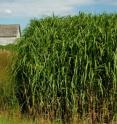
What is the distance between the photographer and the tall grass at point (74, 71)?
32.5 ft

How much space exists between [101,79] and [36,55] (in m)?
1.51

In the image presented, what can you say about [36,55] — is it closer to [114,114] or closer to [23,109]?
[23,109]

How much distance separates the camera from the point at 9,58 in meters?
12.0

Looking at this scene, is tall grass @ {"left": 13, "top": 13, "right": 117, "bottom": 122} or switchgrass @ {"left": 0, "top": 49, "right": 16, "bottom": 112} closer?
tall grass @ {"left": 13, "top": 13, "right": 117, "bottom": 122}

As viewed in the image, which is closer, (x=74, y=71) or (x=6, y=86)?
(x=74, y=71)

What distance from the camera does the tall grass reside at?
32.5 ft

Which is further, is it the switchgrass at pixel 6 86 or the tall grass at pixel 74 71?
the switchgrass at pixel 6 86

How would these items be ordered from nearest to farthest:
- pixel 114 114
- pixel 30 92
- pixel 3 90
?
1. pixel 114 114
2. pixel 30 92
3. pixel 3 90

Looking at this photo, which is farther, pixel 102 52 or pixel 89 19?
pixel 89 19

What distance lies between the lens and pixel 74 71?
9914 millimetres

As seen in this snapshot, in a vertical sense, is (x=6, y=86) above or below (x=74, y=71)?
below

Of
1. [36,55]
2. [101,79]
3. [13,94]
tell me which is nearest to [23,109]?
[13,94]

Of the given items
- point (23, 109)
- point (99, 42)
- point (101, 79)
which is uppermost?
point (99, 42)

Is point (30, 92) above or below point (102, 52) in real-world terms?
below
